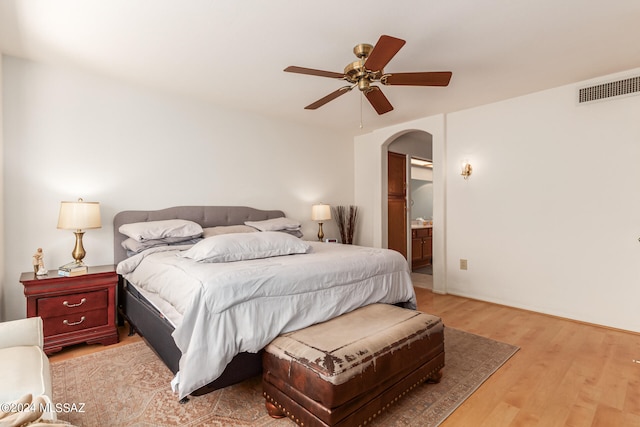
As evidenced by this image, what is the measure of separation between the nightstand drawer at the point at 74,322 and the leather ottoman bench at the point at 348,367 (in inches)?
70.9

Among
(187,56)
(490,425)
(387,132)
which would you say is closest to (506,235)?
(387,132)

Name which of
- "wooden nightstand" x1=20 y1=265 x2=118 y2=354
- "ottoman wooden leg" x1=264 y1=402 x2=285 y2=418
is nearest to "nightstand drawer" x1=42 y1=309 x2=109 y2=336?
"wooden nightstand" x1=20 y1=265 x2=118 y2=354

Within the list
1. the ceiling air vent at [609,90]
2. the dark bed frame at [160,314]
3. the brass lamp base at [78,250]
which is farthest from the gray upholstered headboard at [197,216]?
the ceiling air vent at [609,90]

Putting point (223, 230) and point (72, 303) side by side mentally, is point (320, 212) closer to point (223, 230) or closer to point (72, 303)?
point (223, 230)

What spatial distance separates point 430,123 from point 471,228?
5.09 feet

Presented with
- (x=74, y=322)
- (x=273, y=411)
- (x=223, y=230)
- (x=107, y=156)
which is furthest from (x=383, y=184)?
(x=74, y=322)

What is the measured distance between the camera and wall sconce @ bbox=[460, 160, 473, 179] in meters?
4.12

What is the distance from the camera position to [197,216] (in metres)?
3.70

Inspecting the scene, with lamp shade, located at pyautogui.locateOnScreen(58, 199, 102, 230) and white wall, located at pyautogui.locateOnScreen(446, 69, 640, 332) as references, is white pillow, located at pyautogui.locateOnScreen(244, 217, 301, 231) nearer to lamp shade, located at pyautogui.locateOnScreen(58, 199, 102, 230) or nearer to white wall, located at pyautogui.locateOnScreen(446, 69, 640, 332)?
lamp shade, located at pyautogui.locateOnScreen(58, 199, 102, 230)

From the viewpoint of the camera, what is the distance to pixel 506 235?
3.83m

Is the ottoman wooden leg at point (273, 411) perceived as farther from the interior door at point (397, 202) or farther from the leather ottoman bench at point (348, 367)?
the interior door at point (397, 202)

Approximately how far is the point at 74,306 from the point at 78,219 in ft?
2.32

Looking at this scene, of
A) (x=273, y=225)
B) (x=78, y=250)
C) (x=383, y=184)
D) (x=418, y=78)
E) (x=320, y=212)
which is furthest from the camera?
(x=383, y=184)

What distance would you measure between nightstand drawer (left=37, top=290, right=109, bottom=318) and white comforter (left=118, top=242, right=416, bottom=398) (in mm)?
398
